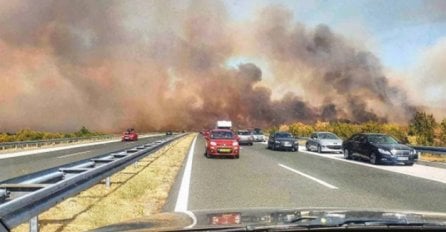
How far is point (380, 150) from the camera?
22.3 m

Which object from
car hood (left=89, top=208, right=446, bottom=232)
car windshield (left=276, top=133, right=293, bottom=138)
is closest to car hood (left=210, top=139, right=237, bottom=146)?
car windshield (left=276, top=133, right=293, bottom=138)

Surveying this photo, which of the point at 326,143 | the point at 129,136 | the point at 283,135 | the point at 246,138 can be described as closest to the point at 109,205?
the point at 326,143

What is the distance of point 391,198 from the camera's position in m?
11.0

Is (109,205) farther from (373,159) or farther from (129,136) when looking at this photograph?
(129,136)

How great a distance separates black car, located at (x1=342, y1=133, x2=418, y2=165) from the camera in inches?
866

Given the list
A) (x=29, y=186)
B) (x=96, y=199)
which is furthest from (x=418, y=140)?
(x=29, y=186)

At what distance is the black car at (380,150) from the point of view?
72.2 feet

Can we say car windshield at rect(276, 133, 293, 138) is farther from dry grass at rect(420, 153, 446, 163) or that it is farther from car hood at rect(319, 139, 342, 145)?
dry grass at rect(420, 153, 446, 163)

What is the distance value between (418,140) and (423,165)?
926 inches

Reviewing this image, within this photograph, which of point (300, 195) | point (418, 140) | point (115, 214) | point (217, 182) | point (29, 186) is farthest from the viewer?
point (418, 140)

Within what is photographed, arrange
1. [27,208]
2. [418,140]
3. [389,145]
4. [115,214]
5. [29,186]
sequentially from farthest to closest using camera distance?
[418,140], [389,145], [115,214], [29,186], [27,208]

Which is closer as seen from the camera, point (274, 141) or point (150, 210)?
point (150, 210)

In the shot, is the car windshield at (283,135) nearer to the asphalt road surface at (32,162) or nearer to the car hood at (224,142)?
the car hood at (224,142)

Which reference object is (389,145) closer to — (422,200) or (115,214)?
(422,200)
